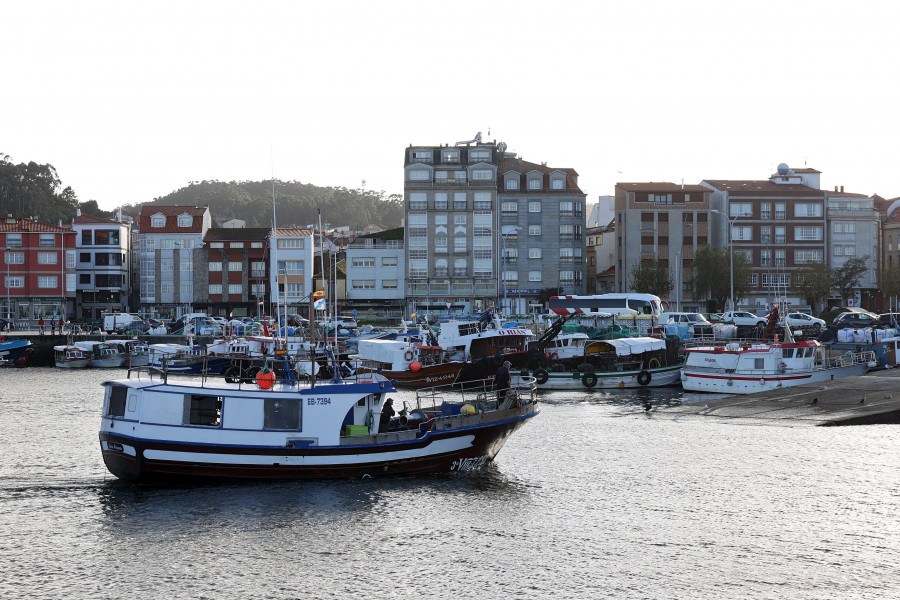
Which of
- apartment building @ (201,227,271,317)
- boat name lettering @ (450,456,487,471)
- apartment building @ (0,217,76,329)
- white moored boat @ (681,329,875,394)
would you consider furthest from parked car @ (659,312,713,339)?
apartment building @ (0,217,76,329)

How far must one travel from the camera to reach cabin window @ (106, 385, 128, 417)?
1236 inches

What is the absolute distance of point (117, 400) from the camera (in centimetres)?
3162

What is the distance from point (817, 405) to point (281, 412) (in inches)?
1108

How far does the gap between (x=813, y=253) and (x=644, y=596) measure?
352ft

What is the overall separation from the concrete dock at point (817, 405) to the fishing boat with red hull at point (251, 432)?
20487 millimetres

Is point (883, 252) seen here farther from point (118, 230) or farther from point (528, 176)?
point (118, 230)

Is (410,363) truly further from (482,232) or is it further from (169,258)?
(169,258)

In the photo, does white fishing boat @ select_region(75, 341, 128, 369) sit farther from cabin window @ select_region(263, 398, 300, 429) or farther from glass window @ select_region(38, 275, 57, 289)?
cabin window @ select_region(263, 398, 300, 429)

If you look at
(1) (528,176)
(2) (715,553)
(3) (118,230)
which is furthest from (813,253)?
(2) (715,553)

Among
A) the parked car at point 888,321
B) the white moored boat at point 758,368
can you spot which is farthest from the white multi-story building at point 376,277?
the white moored boat at point 758,368

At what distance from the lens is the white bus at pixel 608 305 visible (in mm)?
92938

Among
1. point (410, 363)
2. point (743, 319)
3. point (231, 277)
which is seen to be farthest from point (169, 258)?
point (743, 319)

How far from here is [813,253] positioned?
121m

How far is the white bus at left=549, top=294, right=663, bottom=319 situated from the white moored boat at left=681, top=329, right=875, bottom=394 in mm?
33453
